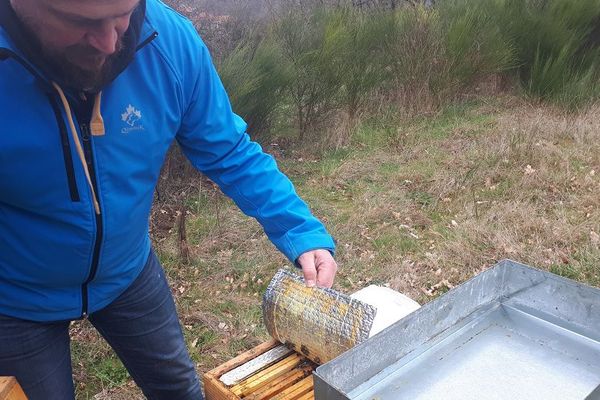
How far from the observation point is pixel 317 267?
1.47m

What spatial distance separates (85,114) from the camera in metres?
1.27

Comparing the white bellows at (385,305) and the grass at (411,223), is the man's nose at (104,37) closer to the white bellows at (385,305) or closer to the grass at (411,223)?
the white bellows at (385,305)

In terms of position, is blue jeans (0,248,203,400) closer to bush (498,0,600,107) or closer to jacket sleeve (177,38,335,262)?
jacket sleeve (177,38,335,262)

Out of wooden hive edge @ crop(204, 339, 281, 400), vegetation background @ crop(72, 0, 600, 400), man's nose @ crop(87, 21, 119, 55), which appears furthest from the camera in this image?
vegetation background @ crop(72, 0, 600, 400)

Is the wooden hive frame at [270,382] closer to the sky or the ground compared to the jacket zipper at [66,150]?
closer to the ground

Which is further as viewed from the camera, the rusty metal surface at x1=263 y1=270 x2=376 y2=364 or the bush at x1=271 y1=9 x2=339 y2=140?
the bush at x1=271 y1=9 x2=339 y2=140

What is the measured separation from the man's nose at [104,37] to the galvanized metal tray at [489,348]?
730mm

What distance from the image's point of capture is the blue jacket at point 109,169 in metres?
1.23

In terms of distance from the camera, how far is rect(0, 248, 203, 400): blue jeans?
4.79 ft

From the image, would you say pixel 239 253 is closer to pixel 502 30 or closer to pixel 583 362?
pixel 583 362

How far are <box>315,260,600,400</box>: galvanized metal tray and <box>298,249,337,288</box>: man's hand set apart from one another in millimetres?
374

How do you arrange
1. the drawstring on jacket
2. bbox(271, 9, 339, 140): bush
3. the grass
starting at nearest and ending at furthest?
the drawstring on jacket, the grass, bbox(271, 9, 339, 140): bush

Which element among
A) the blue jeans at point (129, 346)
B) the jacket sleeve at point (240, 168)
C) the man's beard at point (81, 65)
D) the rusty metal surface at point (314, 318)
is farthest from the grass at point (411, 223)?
the man's beard at point (81, 65)

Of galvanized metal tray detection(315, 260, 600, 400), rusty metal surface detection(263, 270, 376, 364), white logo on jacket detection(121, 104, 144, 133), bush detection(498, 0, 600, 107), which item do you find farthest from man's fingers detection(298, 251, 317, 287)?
bush detection(498, 0, 600, 107)
